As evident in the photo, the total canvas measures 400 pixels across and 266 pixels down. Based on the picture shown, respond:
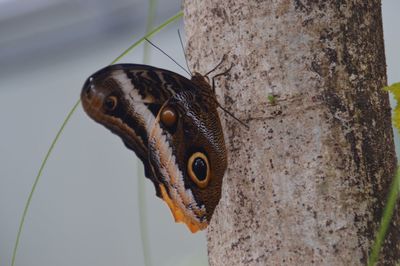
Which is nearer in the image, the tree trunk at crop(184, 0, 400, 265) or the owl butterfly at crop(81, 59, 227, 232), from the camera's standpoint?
the tree trunk at crop(184, 0, 400, 265)

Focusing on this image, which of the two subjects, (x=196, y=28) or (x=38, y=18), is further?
(x=38, y=18)

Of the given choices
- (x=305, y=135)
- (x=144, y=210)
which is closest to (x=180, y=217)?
(x=144, y=210)

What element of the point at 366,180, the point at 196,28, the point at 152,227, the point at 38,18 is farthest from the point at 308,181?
the point at 38,18

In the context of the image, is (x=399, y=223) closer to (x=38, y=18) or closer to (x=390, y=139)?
(x=390, y=139)

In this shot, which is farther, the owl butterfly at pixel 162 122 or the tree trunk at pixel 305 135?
the owl butterfly at pixel 162 122

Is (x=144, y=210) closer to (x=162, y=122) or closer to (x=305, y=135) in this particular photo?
(x=162, y=122)
